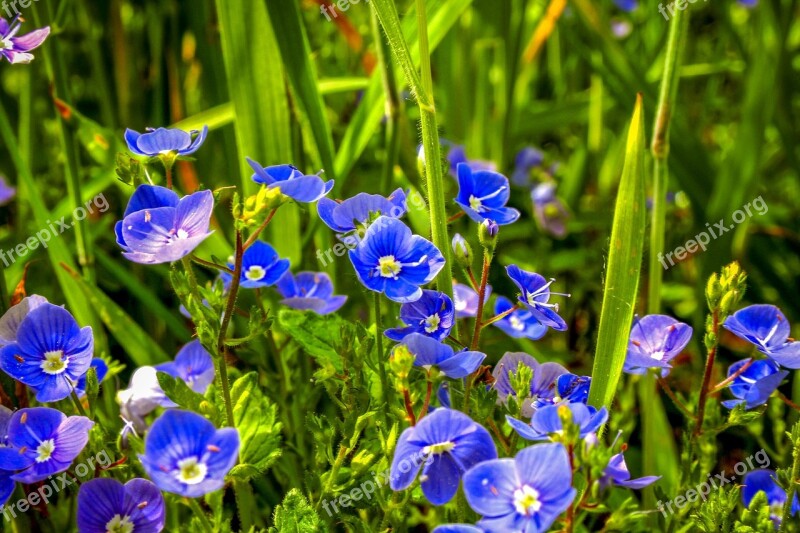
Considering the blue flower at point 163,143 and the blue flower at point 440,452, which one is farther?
the blue flower at point 163,143

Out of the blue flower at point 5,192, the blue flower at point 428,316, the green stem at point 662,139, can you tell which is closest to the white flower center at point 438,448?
the blue flower at point 428,316

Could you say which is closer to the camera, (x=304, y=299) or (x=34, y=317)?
(x=34, y=317)

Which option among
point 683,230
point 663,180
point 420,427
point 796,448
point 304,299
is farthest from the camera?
point 683,230

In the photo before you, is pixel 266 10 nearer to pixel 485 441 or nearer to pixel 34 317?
pixel 34 317

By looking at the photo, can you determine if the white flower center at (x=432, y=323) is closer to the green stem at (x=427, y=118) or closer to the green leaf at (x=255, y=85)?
the green stem at (x=427, y=118)

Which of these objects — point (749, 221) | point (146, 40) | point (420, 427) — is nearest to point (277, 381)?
A: point (420, 427)

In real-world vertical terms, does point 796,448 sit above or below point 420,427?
below
